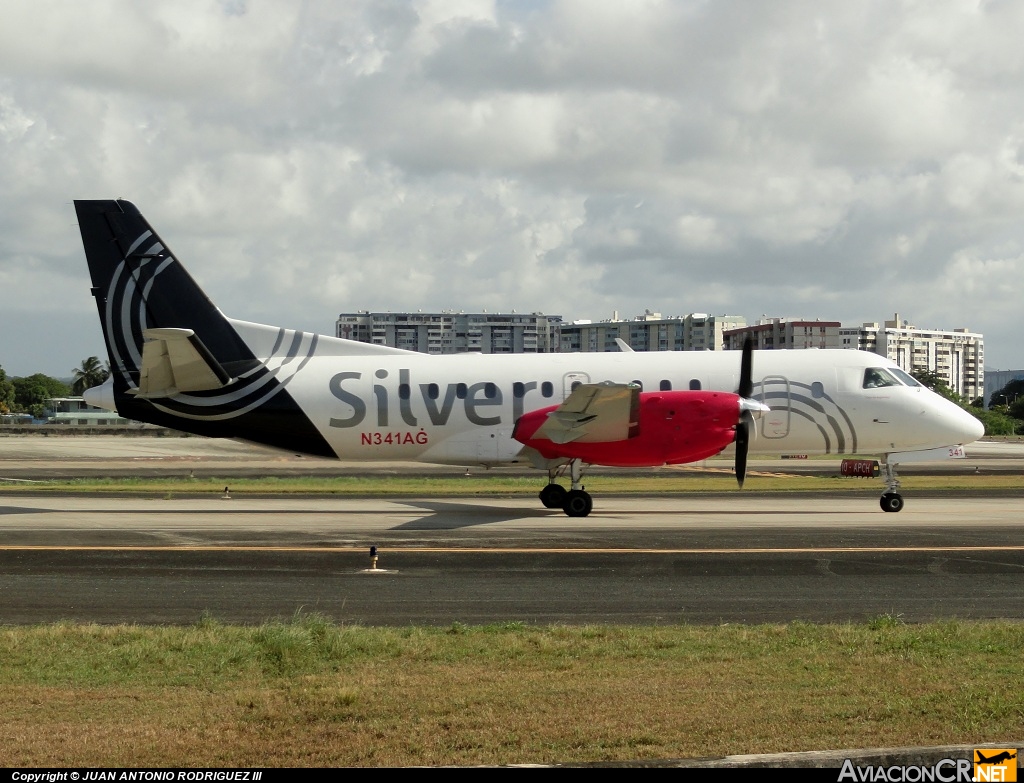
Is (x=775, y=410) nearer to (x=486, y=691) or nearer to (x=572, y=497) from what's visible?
(x=572, y=497)

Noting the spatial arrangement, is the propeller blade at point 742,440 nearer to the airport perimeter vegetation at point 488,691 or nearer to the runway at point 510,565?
the runway at point 510,565

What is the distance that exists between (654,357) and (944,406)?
25.0ft

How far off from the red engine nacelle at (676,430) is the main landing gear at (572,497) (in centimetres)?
125

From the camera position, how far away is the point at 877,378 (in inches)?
1022

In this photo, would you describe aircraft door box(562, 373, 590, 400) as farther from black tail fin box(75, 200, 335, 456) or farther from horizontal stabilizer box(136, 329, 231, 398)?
horizontal stabilizer box(136, 329, 231, 398)

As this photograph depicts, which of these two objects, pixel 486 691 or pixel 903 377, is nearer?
pixel 486 691

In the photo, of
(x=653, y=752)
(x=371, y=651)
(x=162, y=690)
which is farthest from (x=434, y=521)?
(x=653, y=752)

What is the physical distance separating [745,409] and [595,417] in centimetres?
365

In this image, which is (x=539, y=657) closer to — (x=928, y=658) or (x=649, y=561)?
(x=928, y=658)

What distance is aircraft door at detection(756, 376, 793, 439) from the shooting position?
83.8 ft

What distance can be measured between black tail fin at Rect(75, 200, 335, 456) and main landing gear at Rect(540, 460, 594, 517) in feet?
20.0

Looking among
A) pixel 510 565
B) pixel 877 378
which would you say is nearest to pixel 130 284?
pixel 510 565

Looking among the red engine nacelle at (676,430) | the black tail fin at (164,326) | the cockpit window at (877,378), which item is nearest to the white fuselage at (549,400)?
the cockpit window at (877,378)

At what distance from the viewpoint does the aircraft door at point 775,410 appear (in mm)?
25547
